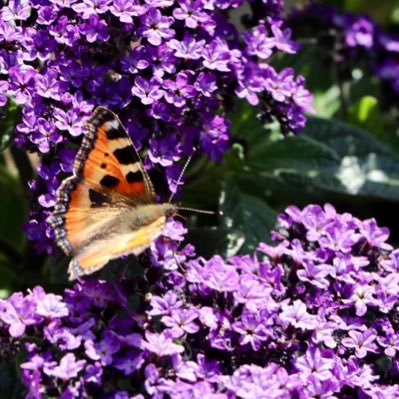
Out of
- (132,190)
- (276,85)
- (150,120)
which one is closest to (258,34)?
(276,85)

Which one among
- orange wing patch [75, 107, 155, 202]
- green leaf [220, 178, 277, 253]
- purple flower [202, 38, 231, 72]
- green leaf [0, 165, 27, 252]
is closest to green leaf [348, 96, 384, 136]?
green leaf [220, 178, 277, 253]

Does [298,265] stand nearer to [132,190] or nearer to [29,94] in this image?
[132,190]

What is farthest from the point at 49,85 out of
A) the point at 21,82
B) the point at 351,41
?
the point at 351,41

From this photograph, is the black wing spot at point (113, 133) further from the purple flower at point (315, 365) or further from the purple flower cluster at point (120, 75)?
the purple flower at point (315, 365)

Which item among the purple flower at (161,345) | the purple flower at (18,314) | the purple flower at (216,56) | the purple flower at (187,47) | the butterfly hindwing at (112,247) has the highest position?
the purple flower at (187,47)

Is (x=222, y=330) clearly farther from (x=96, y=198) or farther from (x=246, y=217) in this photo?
(x=246, y=217)

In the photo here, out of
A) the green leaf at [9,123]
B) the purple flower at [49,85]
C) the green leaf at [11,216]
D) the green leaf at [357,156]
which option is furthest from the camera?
the green leaf at [11,216]

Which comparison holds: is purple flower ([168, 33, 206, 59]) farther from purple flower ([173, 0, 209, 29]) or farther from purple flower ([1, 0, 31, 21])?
purple flower ([1, 0, 31, 21])

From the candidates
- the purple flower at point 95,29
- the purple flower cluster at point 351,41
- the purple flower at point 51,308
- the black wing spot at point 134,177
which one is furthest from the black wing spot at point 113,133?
the purple flower cluster at point 351,41
